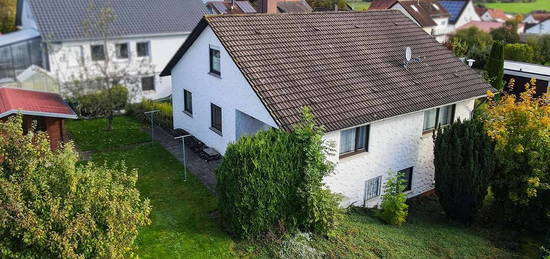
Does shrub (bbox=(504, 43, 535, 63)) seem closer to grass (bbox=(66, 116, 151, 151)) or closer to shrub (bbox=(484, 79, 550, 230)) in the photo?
shrub (bbox=(484, 79, 550, 230))

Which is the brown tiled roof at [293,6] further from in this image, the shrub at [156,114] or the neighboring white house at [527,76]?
the shrub at [156,114]

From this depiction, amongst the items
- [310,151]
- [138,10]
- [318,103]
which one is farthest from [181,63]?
[138,10]

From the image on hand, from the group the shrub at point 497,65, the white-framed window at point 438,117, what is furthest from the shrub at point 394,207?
the shrub at point 497,65

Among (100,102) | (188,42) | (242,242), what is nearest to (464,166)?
(242,242)

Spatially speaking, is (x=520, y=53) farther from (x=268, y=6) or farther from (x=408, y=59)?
(x=268, y=6)

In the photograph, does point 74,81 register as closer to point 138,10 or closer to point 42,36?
point 42,36

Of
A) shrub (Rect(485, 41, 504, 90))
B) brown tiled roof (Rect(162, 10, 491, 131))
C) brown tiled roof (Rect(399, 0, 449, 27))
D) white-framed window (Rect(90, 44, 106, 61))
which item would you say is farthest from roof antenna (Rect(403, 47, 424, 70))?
brown tiled roof (Rect(399, 0, 449, 27))
